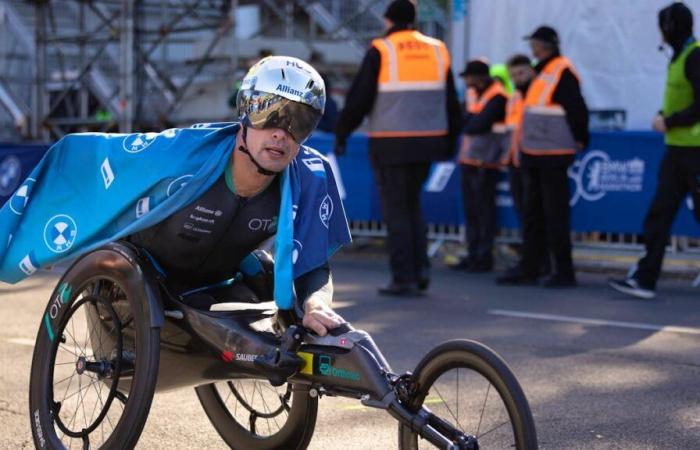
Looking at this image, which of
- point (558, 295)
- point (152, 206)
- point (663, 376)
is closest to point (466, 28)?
point (558, 295)

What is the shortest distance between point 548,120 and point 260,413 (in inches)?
232

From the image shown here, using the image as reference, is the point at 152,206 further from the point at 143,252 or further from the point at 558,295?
the point at 558,295

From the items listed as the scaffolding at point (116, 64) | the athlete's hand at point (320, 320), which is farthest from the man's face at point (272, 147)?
the scaffolding at point (116, 64)

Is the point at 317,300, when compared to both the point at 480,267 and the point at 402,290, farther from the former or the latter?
the point at 480,267

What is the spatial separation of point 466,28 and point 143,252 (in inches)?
415

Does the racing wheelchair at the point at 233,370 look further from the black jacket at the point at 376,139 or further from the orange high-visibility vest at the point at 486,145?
the orange high-visibility vest at the point at 486,145

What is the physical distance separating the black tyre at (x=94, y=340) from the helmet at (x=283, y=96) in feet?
2.11

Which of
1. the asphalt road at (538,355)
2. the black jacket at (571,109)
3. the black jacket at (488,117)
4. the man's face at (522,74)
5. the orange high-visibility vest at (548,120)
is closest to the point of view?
the asphalt road at (538,355)

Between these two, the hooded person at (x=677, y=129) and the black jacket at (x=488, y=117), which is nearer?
the hooded person at (x=677, y=129)

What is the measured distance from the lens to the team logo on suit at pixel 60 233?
4.27 meters

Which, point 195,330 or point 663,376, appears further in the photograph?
point 663,376

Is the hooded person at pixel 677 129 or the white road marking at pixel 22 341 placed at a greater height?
the hooded person at pixel 677 129

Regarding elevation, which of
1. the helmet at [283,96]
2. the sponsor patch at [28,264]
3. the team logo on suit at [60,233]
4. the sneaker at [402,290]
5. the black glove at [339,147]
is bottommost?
the sneaker at [402,290]

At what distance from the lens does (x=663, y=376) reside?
6.06m
